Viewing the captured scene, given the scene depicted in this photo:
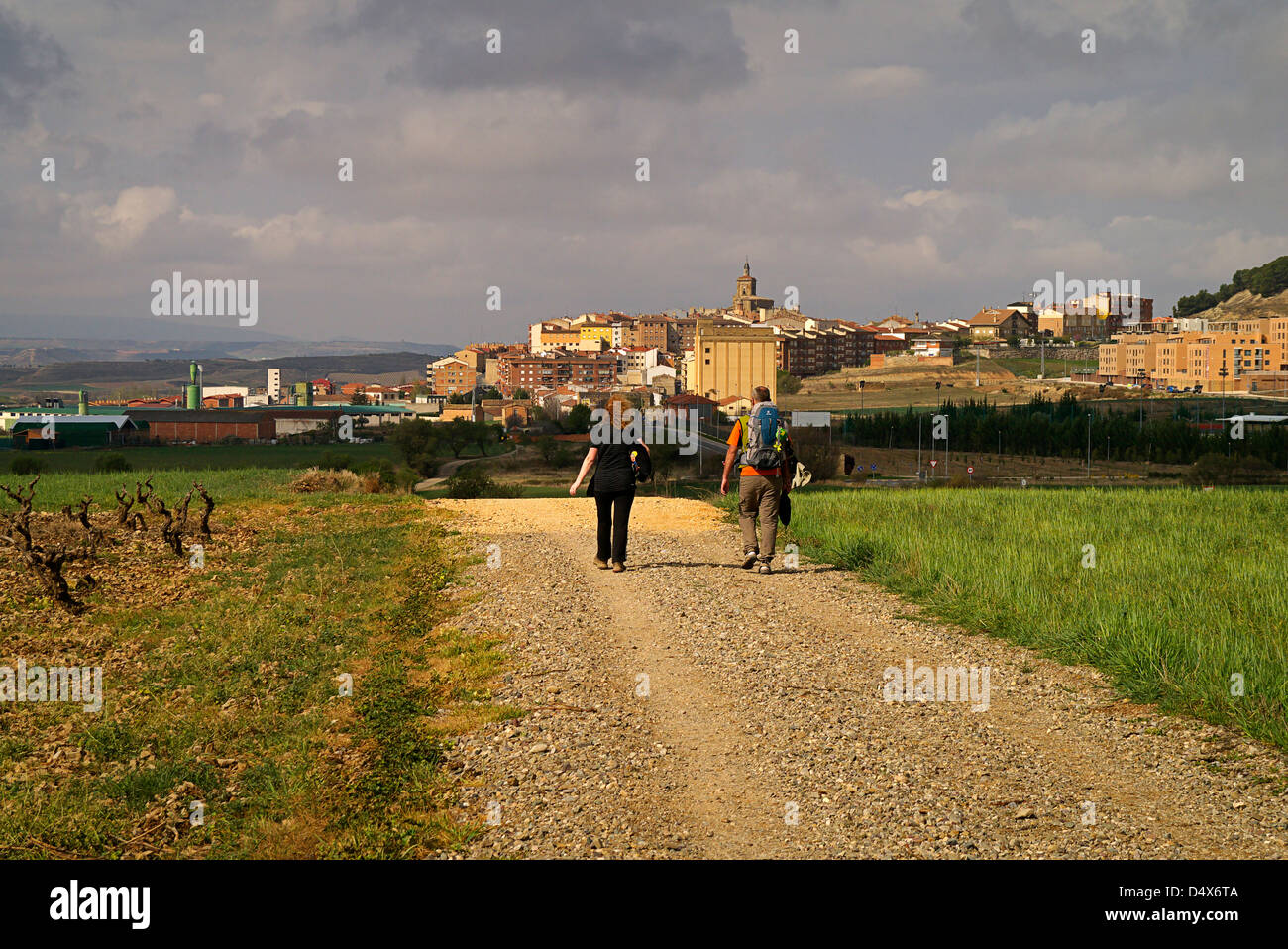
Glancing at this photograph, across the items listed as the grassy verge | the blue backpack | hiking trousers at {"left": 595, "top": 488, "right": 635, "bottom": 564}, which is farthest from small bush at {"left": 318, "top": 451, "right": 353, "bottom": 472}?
the blue backpack

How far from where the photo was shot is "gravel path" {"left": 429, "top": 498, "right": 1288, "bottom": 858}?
5422 millimetres

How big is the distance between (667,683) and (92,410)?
187 metres

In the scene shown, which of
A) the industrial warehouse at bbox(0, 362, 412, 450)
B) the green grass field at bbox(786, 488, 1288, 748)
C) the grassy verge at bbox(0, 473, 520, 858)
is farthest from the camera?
the industrial warehouse at bbox(0, 362, 412, 450)

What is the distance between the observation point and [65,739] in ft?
27.9

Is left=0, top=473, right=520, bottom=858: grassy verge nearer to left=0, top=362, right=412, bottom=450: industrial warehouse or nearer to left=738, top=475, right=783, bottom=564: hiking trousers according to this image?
left=738, top=475, right=783, bottom=564: hiking trousers

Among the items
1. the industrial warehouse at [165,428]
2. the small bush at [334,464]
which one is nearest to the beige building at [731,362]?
the industrial warehouse at [165,428]

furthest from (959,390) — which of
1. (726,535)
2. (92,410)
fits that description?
(726,535)

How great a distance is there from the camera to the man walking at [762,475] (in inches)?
534

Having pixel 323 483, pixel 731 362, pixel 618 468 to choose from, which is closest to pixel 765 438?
pixel 618 468

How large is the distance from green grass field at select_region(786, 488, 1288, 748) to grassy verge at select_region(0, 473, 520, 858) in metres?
4.85

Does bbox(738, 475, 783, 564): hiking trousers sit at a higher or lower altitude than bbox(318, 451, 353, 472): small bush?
higher

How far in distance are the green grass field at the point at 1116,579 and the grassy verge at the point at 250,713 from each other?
4853mm

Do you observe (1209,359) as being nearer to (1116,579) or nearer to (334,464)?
(334,464)
